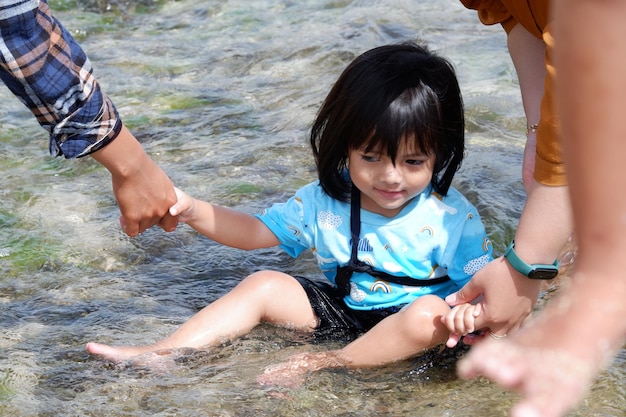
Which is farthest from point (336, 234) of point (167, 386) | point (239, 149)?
point (239, 149)

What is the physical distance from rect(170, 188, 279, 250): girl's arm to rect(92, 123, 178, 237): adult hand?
0.07m

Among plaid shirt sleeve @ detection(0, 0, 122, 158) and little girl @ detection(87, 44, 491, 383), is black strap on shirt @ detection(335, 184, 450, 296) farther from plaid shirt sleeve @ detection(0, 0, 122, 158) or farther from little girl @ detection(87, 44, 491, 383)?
plaid shirt sleeve @ detection(0, 0, 122, 158)

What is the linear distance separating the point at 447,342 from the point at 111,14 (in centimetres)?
566

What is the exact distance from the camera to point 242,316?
2816mm

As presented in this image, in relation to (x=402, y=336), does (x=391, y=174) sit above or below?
above

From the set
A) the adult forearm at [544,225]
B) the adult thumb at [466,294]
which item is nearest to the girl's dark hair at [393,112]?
the adult thumb at [466,294]

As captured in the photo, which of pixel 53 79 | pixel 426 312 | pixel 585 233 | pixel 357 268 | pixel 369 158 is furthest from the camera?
pixel 357 268

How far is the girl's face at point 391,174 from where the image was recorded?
8.86 feet

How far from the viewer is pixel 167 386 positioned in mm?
2568

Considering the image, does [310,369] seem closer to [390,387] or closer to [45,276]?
[390,387]

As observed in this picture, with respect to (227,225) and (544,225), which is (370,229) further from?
(544,225)

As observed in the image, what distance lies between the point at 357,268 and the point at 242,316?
14.9 inches

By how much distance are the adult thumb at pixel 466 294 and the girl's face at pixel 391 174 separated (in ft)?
1.11

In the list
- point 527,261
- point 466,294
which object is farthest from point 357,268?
point 527,261
